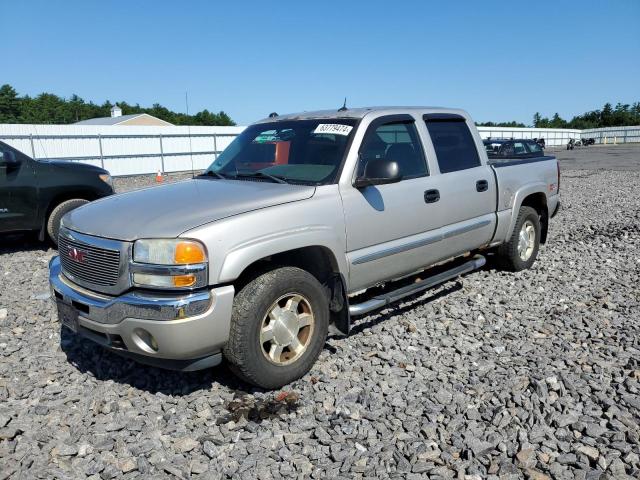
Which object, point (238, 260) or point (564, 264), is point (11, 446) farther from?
point (564, 264)

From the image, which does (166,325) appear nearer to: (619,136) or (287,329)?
(287,329)

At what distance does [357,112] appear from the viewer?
4.36m

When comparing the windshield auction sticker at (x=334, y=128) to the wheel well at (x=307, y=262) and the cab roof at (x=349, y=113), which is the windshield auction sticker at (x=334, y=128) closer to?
the cab roof at (x=349, y=113)

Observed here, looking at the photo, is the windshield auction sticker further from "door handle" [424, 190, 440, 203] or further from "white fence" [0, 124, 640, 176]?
"white fence" [0, 124, 640, 176]

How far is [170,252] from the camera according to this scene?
299cm

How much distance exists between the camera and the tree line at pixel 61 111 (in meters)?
78.1

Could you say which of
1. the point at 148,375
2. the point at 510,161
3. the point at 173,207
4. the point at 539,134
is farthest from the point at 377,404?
the point at 539,134

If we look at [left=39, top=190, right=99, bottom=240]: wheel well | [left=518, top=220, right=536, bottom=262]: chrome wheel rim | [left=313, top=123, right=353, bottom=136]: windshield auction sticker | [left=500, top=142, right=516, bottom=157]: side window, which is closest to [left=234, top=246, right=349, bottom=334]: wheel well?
[left=313, top=123, right=353, bottom=136]: windshield auction sticker

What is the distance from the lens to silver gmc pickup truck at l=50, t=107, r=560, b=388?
3.03 meters

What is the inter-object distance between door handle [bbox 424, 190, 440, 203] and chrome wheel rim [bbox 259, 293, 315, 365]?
1.55m

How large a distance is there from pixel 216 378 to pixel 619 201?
12384 millimetres

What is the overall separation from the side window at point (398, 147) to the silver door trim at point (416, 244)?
56cm

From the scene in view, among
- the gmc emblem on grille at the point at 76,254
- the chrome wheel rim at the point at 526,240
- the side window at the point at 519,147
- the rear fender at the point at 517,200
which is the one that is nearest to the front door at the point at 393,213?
the rear fender at the point at 517,200

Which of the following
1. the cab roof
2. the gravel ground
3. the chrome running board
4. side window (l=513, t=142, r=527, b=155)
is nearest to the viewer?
the gravel ground
